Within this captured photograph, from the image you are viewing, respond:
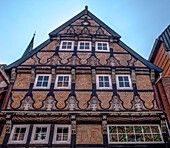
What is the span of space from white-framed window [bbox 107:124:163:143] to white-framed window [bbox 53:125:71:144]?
4.68 feet

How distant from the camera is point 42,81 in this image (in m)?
8.30

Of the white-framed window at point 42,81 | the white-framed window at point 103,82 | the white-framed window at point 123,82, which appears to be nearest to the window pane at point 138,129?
the white-framed window at point 123,82

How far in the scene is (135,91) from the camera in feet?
26.1

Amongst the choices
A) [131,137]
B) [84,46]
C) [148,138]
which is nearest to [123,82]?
[131,137]

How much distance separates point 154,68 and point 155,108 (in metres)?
2.06

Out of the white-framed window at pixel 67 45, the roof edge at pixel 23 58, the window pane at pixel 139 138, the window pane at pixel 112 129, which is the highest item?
the white-framed window at pixel 67 45

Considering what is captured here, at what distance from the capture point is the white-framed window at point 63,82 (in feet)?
26.6

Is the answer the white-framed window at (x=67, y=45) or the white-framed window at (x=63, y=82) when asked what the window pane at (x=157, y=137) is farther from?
the white-framed window at (x=67, y=45)

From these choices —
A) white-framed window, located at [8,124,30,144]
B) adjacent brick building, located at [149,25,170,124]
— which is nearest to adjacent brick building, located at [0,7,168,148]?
white-framed window, located at [8,124,30,144]

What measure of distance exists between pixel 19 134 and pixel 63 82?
266 cm

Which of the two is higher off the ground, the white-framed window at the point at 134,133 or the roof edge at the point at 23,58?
the roof edge at the point at 23,58

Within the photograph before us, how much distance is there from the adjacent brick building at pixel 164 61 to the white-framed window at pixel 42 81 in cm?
478

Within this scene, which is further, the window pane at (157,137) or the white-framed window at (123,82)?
the white-framed window at (123,82)

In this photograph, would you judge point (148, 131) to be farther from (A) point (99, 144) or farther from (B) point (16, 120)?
(B) point (16, 120)
